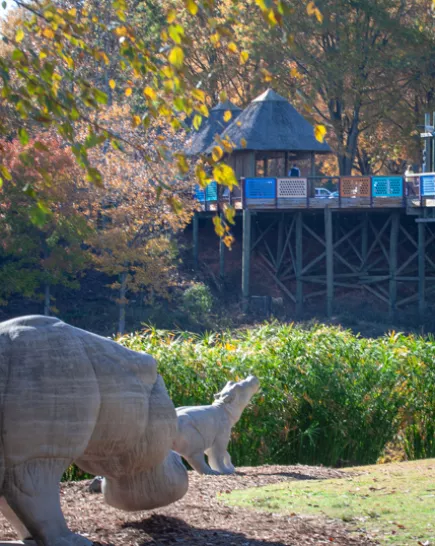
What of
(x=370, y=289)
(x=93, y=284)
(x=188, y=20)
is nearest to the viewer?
(x=93, y=284)

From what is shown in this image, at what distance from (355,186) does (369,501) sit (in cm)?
2358

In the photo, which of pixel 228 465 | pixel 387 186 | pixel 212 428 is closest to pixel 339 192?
pixel 387 186

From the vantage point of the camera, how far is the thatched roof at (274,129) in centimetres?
3206

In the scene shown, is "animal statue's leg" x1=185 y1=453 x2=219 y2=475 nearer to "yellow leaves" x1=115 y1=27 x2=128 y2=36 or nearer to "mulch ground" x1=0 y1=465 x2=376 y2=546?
"mulch ground" x1=0 y1=465 x2=376 y2=546

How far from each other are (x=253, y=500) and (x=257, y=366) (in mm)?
3800

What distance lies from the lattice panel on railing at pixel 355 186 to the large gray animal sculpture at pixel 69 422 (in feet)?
80.4

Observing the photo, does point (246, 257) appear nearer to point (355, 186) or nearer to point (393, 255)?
point (355, 186)

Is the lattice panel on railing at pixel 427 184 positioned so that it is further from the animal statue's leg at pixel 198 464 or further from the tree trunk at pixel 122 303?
the animal statue's leg at pixel 198 464

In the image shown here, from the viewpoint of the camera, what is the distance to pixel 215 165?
15.5 ft

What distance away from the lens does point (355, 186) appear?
29.5m

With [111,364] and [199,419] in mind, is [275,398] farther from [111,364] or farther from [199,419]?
[111,364]

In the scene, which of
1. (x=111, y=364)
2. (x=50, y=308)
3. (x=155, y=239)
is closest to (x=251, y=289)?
(x=155, y=239)

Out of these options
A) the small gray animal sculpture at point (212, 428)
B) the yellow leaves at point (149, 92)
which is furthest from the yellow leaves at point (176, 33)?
the small gray animal sculpture at point (212, 428)

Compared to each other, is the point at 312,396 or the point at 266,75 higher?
the point at 266,75
